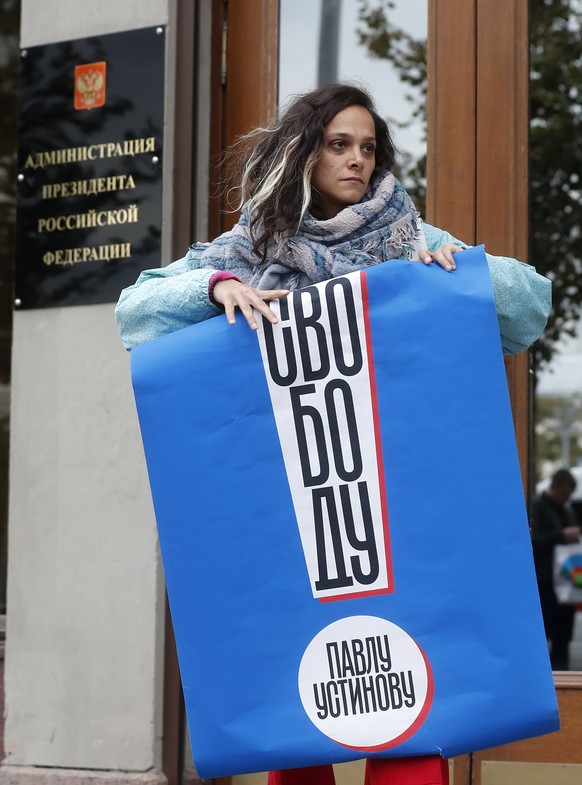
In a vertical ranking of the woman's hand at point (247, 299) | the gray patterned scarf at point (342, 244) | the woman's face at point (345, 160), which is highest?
the woman's face at point (345, 160)

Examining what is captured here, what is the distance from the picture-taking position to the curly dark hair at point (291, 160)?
248 cm

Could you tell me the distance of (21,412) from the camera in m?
4.00

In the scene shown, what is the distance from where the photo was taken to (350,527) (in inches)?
89.0

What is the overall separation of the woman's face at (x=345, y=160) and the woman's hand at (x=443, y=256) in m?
0.24

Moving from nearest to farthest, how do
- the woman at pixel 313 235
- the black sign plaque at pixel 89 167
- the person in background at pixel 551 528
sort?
the woman at pixel 313 235 → the black sign plaque at pixel 89 167 → the person in background at pixel 551 528

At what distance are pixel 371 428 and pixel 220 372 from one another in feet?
1.06

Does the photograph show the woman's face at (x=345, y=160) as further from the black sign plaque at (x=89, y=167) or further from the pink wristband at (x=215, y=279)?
the black sign plaque at (x=89, y=167)

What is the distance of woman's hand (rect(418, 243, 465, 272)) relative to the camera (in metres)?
2.31

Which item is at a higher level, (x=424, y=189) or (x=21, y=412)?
(x=424, y=189)

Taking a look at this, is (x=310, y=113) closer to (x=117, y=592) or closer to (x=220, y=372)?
(x=220, y=372)

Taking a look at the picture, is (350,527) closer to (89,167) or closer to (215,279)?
(215,279)

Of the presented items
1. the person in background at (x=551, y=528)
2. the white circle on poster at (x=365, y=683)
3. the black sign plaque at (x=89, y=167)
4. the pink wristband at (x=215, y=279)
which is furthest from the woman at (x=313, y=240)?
the person in background at (x=551, y=528)

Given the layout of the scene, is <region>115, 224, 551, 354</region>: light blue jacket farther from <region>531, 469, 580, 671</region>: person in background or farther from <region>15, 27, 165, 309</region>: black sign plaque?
<region>531, 469, 580, 671</region>: person in background

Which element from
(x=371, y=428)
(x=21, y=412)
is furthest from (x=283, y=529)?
(x=21, y=412)
